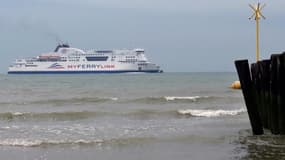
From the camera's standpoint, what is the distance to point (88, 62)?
115500 millimetres

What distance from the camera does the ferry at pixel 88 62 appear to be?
114625mm

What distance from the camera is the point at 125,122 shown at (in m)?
19.9

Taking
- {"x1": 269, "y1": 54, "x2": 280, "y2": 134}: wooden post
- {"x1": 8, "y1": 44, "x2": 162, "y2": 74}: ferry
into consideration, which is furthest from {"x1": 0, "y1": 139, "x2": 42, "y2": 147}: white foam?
{"x1": 8, "y1": 44, "x2": 162, "y2": 74}: ferry

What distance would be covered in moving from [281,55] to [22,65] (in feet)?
377

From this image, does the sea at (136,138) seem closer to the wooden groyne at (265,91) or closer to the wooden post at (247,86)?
the wooden groyne at (265,91)

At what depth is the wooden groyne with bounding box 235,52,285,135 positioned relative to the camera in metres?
11.8

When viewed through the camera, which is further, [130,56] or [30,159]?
[130,56]

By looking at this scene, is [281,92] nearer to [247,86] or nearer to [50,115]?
[247,86]

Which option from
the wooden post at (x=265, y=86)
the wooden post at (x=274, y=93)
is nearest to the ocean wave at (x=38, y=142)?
the wooden post at (x=265, y=86)

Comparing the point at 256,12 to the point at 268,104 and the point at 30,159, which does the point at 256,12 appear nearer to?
the point at 268,104

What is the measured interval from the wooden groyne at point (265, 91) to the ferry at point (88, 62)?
101 metres

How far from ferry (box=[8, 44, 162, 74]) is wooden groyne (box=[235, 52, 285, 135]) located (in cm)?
10067

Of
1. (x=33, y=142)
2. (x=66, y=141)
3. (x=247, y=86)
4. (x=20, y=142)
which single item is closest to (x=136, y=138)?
(x=66, y=141)

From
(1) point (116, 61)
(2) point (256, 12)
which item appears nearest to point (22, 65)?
(1) point (116, 61)
